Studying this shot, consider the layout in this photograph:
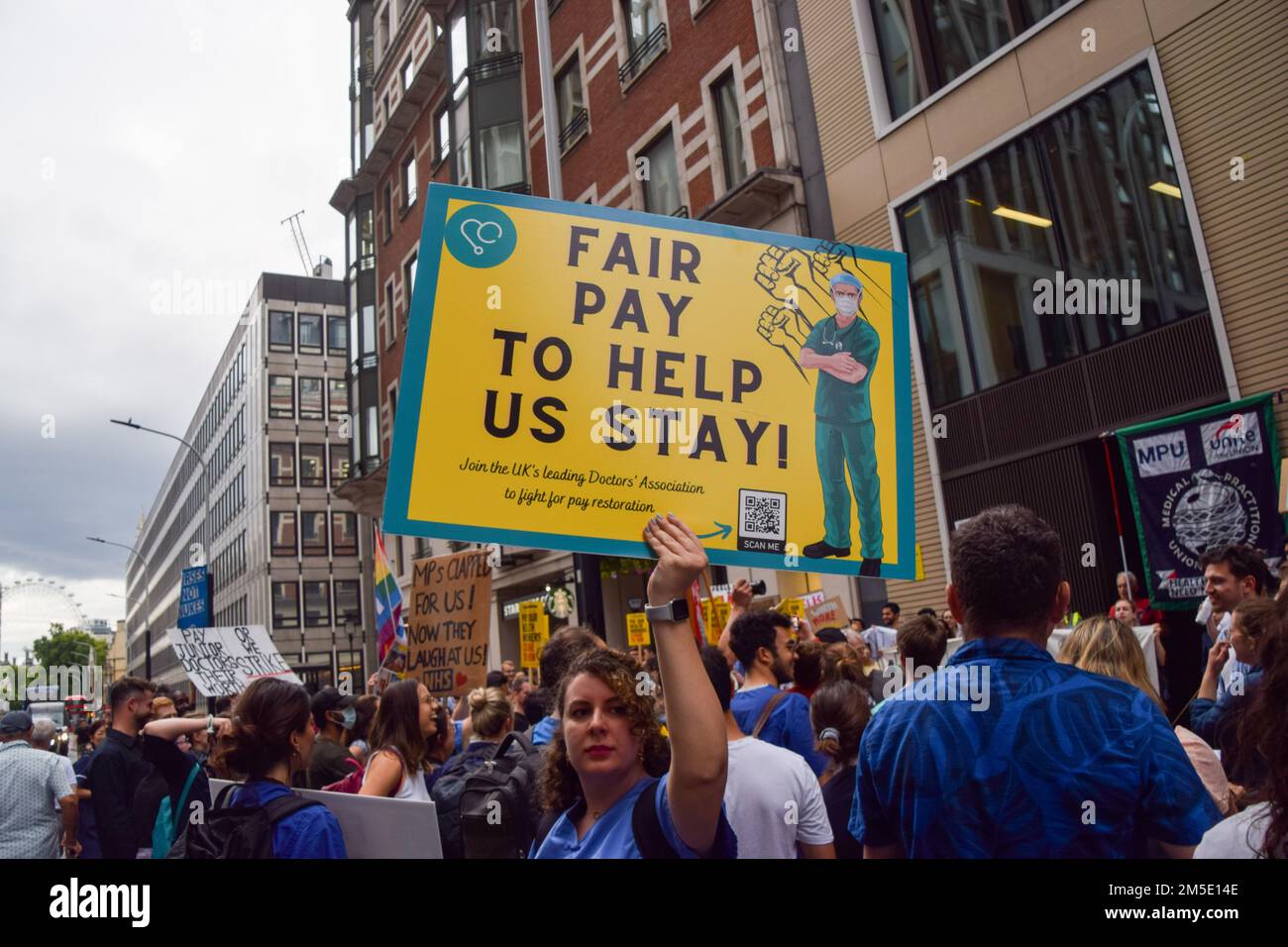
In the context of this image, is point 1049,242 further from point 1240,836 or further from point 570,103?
point 570,103

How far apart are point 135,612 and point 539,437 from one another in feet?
479

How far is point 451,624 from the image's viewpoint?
354 inches

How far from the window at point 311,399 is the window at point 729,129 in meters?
44.6

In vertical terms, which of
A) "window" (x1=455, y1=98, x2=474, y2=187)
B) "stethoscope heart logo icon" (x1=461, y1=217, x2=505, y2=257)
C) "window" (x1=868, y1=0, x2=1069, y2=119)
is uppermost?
"window" (x1=455, y1=98, x2=474, y2=187)

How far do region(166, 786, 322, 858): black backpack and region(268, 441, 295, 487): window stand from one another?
184 ft

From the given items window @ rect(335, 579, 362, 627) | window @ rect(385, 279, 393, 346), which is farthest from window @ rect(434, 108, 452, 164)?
window @ rect(335, 579, 362, 627)

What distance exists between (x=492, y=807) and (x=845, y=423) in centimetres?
227

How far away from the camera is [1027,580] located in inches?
88.0

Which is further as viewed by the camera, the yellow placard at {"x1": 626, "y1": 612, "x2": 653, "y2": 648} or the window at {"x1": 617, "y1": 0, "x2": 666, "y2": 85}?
the window at {"x1": 617, "y1": 0, "x2": 666, "y2": 85}

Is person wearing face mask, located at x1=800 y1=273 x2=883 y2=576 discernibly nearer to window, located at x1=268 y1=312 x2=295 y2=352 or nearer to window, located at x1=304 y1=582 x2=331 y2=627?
window, located at x1=304 y1=582 x2=331 y2=627

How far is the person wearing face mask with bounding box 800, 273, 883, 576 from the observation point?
9.61 ft

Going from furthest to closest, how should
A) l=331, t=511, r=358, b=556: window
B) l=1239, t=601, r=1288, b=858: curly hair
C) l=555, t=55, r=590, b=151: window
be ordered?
l=331, t=511, r=358, b=556: window
l=555, t=55, r=590, b=151: window
l=1239, t=601, r=1288, b=858: curly hair

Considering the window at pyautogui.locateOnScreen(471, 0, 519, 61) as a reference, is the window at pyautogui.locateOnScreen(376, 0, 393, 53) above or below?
above
